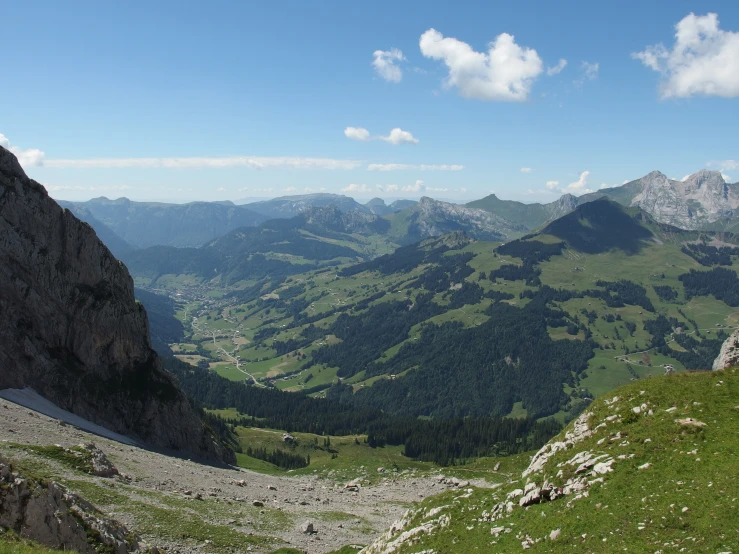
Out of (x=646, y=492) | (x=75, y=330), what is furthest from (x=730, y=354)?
(x=75, y=330)

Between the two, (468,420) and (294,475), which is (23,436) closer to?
(294,475)

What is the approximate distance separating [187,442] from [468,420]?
118m

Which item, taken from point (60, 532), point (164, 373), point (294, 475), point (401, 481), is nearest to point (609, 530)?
point (60, 532)

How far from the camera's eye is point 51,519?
28.7m

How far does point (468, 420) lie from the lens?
18825cm

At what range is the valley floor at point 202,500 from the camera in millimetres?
46688

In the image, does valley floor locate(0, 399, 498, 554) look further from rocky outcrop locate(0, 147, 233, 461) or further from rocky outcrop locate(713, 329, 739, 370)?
rocky outcrop locate(713, 329, 739, 370)

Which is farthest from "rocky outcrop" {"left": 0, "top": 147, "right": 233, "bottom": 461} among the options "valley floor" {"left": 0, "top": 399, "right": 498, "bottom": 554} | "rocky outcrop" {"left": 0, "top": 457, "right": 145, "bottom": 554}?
"rocky outcrop" {"left": 0, "top": 457, "right": 145, "bottom": 554}

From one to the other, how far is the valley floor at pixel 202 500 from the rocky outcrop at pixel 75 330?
58.6ft

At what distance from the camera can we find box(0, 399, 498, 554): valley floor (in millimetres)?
46688

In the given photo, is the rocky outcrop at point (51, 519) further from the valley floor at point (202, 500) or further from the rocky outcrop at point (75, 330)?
the rocky outcrop at point (75, 330)

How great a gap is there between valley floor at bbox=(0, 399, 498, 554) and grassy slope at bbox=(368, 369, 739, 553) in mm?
20789

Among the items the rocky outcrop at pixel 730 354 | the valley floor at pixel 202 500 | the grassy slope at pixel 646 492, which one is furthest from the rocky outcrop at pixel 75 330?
the rocky outcrop at pixel 730 354

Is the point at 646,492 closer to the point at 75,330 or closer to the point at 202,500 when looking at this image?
the point at 202,500
